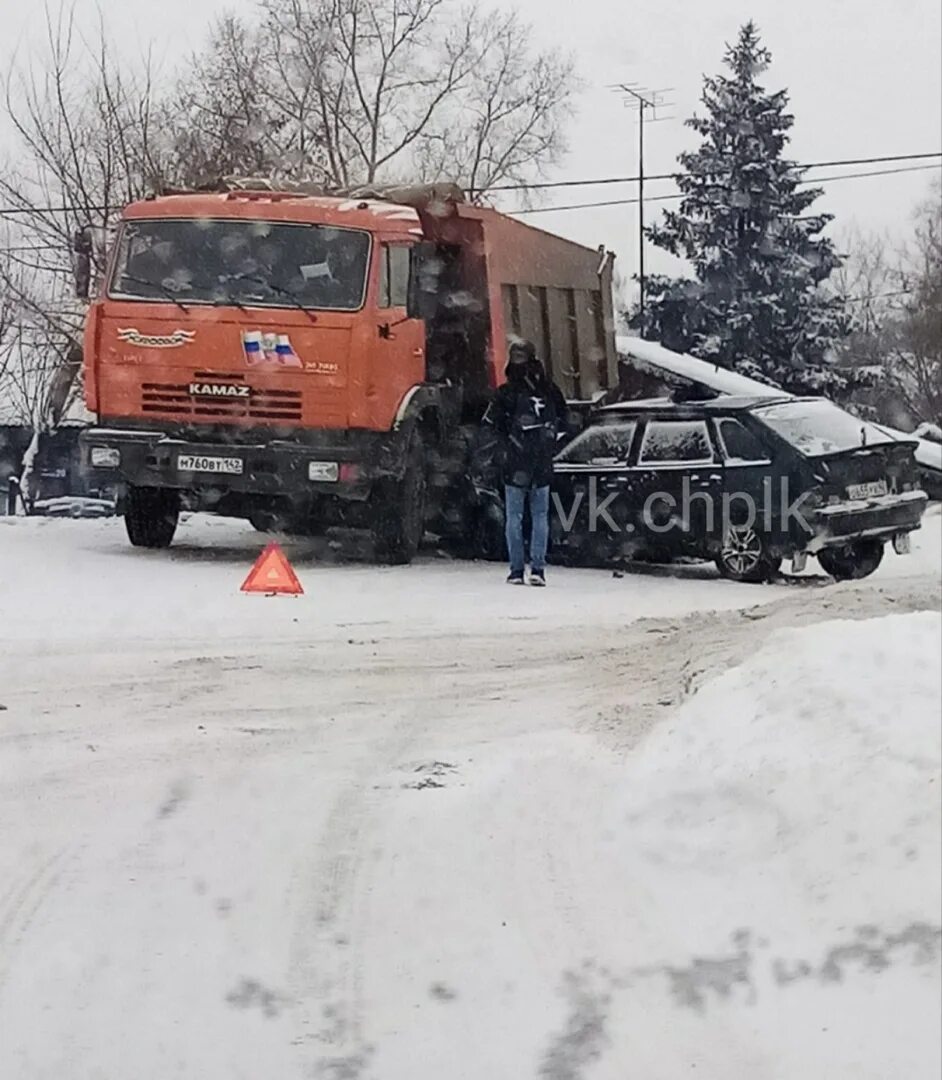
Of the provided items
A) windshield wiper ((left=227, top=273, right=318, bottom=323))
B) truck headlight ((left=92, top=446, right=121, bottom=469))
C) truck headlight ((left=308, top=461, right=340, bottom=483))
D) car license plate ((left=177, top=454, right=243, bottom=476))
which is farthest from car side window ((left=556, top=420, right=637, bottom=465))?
truck headlight ((left=92, top=446, right=121, bottom=469))

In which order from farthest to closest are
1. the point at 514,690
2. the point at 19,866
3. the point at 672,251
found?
the point at 672,251 → the point at 514,690 → the point at 19,866

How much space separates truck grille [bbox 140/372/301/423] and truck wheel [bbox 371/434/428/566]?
3.67 ft

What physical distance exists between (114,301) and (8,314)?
12.6 m

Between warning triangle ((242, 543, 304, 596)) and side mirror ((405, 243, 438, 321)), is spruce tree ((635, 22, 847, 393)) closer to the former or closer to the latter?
side mirror ((405, 243, 438, 321))

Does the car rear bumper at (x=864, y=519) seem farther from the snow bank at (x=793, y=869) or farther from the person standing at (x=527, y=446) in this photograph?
the snow bank at (x=793, y=869)

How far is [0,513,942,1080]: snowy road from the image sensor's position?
4.12m

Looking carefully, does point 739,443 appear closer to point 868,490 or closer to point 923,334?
point 868,490

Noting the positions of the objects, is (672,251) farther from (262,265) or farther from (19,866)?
(19,866)

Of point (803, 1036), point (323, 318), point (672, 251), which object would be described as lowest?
point (803, 1036)

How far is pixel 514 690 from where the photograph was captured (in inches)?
321

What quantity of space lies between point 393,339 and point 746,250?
59.9 feet

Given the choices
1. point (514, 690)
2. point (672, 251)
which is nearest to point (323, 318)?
point (514, 690)

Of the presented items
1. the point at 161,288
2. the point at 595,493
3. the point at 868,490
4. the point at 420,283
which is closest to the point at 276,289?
the point at 161,288

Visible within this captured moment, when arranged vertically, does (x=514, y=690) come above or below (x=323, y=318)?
below
